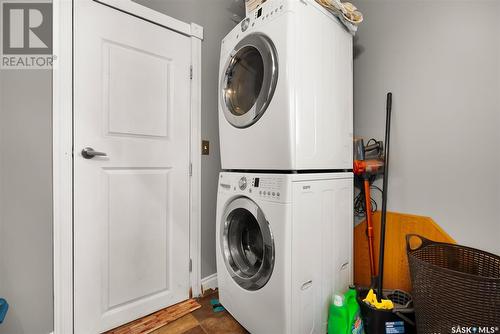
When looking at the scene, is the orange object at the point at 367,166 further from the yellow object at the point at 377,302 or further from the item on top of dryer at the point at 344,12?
the item on top of dryer at the point at 344,12

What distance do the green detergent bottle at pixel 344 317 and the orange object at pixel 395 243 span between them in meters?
0.44

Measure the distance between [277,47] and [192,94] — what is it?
0.75 meters

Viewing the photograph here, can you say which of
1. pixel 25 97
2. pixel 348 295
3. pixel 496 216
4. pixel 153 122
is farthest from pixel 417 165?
pixel 25 97

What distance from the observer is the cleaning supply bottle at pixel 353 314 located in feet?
3.73

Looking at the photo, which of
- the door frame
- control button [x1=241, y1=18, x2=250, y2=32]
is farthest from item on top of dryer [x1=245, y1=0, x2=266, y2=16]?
the door frame

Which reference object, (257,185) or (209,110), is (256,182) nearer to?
(257,185)

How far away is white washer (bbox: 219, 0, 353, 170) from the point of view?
1081 mm

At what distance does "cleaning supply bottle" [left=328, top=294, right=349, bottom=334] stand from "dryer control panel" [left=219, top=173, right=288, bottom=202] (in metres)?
0.63

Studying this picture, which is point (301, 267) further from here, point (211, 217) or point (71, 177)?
point (71, 177)

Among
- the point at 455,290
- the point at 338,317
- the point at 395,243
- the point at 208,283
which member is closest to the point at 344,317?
the point at 338,317

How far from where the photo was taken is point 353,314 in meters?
1.15

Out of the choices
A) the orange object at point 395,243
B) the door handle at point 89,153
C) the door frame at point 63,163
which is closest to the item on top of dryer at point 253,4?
the door frame at point 63,163

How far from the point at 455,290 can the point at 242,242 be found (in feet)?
3.31

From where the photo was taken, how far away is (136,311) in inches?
55.3
